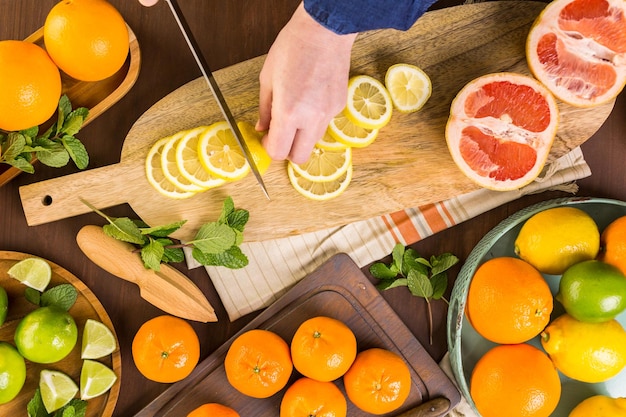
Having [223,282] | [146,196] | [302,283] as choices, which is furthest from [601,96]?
[146,196]

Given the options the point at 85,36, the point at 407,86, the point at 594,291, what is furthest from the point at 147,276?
the point at 594,291

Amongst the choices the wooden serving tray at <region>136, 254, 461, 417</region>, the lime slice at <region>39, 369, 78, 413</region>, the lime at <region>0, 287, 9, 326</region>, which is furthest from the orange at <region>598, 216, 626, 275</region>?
the lime at <region>0, 287, 9, 326</region>

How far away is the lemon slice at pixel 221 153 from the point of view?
4.89 ft

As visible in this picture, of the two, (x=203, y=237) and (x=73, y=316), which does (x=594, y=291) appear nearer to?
(x=203, y=237)

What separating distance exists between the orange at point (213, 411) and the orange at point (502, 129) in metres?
0.87

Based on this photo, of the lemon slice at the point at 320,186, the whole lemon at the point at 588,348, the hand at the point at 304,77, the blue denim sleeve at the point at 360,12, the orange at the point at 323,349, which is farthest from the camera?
the lemon slice at the point at 320,186

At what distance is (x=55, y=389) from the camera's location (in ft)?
4.86

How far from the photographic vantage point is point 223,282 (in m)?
1.62

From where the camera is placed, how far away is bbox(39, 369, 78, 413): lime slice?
57.8 inches

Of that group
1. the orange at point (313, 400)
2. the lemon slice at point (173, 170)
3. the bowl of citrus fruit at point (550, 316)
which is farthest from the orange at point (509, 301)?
the lemon slice at point (173, 170)

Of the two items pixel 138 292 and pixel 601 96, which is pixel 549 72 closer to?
pixel 601 96

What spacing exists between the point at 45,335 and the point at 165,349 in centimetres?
28

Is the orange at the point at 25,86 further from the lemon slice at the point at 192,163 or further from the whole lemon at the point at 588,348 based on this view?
the whole lemon at the point at 588,348

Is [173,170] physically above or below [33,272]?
above
